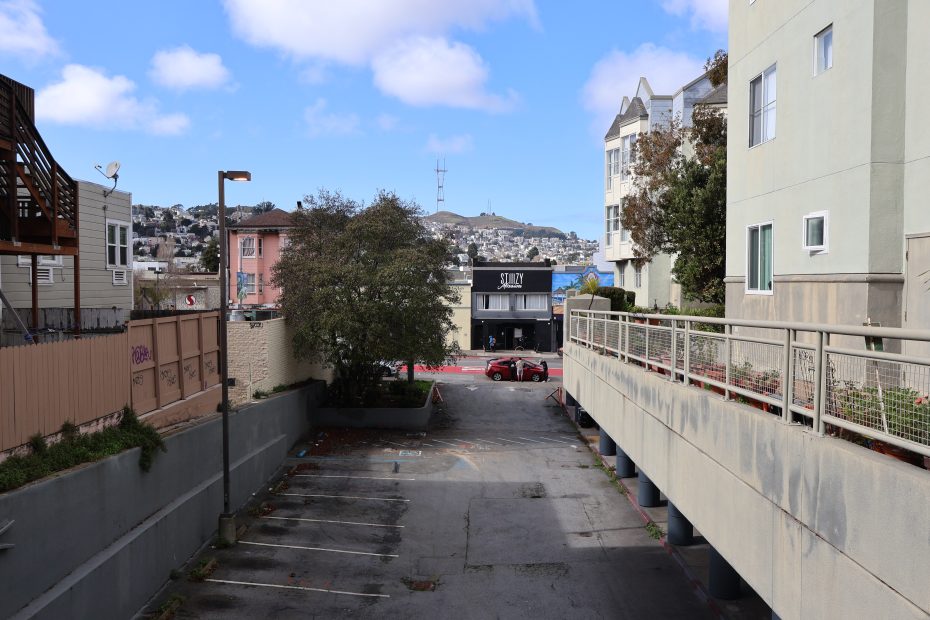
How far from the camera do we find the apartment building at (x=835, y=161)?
11.7 meters

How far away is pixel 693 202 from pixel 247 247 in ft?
138

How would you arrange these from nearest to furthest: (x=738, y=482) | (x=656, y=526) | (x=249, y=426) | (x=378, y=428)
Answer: (x=738, y=482)
(x=656, y=526)
(x=249, y=426)
(x=378, y=428)

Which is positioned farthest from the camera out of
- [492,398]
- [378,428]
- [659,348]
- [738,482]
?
[492,398]

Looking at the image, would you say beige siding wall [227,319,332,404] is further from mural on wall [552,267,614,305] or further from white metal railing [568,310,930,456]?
mural on wall [552,267,614,305]

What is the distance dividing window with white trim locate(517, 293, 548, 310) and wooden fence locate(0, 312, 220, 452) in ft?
158

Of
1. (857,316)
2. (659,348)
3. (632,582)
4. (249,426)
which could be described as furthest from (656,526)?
(249,426)

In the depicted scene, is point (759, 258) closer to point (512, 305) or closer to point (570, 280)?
point (512, 305)

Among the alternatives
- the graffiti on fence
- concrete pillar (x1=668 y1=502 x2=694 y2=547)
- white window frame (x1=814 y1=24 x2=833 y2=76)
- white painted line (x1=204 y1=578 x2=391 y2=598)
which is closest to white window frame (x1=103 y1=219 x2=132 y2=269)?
the graffiti on fence

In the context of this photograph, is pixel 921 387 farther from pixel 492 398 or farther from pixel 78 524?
pixel 492 398

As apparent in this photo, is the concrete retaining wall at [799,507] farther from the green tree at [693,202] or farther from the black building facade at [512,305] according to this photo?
the black building facade at [512,305]

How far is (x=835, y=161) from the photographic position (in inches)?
505

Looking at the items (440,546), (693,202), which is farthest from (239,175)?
(693,202)

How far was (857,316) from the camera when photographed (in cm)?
1233

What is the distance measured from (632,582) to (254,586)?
25.8 ft
